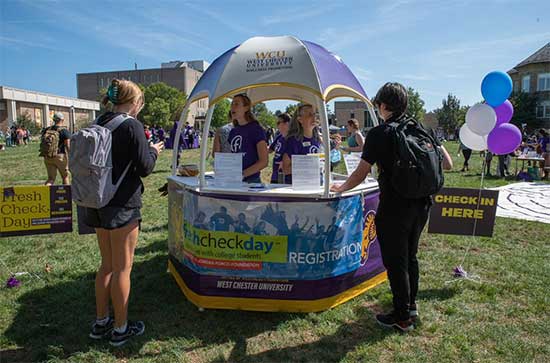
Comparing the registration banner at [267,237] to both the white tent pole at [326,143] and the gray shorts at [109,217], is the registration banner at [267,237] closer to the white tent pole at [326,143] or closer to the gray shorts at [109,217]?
the white tent pole at [326,143]

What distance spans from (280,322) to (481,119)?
3327 mm

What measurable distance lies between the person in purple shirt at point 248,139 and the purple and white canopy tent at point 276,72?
13.4 inches

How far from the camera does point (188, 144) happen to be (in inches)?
1127

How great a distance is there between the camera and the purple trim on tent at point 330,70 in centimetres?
365

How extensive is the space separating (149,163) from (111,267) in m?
0.93

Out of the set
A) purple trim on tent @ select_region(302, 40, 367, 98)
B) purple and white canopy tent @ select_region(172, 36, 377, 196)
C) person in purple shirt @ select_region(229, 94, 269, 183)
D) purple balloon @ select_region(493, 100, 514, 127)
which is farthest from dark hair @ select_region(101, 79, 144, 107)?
purple balloon @ select_region(493, 100, 514, 127)

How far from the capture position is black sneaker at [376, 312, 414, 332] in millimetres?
3383

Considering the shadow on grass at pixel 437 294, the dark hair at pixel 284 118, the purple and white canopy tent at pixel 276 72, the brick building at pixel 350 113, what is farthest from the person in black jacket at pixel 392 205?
the brick building at pixel 350 113

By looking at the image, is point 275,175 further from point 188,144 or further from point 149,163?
point 188,144

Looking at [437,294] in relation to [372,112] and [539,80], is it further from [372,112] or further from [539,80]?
[539,80]

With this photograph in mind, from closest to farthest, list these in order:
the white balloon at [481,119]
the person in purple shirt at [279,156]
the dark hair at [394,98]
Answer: the dark hair at [394,98]
the white balloon at [481,119]
the person in purple shirt at [279,156]

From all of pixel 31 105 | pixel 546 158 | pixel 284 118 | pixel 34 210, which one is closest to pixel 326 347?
pixel 34 210

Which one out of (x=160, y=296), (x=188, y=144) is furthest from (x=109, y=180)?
(x=188, y=144)

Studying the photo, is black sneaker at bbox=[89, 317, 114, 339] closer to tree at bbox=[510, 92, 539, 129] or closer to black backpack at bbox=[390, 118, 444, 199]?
black backpack at bbox=[390, 118, 444, 199]
